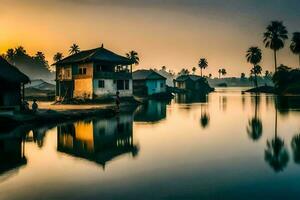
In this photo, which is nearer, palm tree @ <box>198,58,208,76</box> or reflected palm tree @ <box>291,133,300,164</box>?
reflected palm tree @ <box>291,133,300,164</box>

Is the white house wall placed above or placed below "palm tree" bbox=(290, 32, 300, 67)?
below

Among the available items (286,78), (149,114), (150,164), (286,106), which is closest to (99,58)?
(149,114)

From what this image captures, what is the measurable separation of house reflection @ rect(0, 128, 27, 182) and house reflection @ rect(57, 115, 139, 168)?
2312 mm

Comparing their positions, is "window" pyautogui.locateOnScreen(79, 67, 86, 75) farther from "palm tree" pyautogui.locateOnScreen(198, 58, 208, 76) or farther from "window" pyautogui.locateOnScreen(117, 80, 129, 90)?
"palm tree" pyautogui.locateOnScreen(198, 58, 208, 76)

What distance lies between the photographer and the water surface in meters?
10.9

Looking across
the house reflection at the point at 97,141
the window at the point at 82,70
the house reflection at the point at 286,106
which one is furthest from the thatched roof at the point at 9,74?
the house reflection at the point at 286,106

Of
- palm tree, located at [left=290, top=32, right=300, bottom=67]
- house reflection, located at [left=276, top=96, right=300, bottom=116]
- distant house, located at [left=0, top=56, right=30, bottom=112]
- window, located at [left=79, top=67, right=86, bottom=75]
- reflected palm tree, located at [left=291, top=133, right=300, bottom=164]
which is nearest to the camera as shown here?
reflected palm tree, located at [left=291, top=133, right=300, bottom=164]

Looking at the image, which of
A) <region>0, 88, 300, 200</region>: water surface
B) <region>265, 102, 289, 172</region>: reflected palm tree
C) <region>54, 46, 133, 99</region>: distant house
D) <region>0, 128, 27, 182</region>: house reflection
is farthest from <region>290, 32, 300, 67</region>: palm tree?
<region>0, 128, 27, 182</region>: house reflection

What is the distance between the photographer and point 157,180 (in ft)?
40.1

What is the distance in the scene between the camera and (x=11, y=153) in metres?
17.2

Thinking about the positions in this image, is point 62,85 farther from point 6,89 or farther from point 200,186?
point 200,186

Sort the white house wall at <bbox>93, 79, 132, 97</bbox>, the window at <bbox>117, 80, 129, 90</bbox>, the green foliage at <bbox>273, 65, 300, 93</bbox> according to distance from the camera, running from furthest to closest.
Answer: the green foliage at <bbox>273, 65, 300, 93</bbox>
the window at <bbox>117, 80, 129, 90</bbox>
the white house wall at <bbox>93, 79, 132, 97</bbox>

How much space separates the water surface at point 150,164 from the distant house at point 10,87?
805 cm

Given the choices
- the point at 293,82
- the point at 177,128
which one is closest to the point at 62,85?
the point at 177,128
